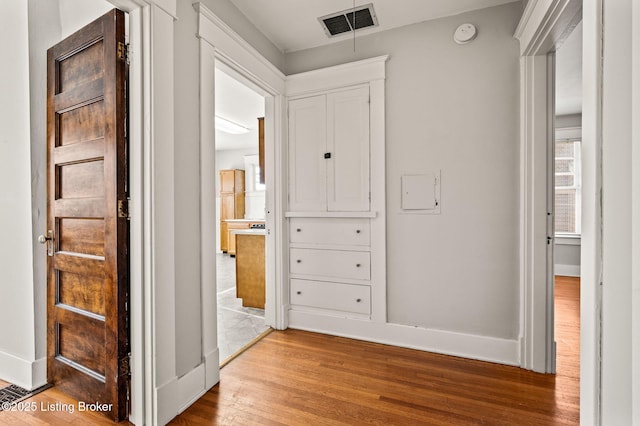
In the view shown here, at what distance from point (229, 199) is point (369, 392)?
6936mm

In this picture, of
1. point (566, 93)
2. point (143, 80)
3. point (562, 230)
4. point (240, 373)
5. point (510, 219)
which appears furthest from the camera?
point (562, 230)

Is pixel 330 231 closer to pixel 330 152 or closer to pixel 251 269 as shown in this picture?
pixel 330 152

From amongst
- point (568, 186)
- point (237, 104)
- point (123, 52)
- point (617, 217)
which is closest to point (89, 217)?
point (123, 52)

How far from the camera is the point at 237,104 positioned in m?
4.86

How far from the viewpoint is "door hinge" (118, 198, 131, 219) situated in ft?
5.27

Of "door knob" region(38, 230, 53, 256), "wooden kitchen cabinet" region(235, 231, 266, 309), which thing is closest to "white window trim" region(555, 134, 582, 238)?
"wooden kitchen cabinet" region(235, 231, 266, 309)

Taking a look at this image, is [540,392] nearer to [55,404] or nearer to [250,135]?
[55,404]

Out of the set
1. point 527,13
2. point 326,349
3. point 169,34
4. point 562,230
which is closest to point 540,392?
point 326,349

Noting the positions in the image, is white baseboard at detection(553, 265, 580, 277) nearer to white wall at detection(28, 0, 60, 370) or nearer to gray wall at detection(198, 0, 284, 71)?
gray wall at detection(198, 0, 284, 71)

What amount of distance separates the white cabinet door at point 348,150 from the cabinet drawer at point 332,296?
27.7 inches

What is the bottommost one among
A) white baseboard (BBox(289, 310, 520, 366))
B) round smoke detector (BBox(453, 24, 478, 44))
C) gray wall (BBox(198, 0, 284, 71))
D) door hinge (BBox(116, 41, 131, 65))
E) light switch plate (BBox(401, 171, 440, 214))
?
white baseboard (BBox(289, 310, 520, 366))

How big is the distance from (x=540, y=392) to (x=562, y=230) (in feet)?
15.0

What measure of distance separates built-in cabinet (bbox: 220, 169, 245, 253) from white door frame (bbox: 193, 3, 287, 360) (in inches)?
212

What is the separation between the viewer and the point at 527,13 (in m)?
1.97
